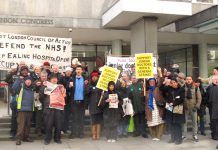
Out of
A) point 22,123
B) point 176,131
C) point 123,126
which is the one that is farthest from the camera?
point 123,126

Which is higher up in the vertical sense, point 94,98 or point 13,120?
point 94,98

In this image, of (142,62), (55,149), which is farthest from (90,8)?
(55,149)

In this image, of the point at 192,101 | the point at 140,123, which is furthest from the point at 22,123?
the point at 192,101

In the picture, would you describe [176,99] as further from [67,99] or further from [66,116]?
[66,116]

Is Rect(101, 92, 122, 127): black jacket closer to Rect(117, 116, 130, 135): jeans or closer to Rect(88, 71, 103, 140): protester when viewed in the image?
Rect(88, 71, 103, 140): protester

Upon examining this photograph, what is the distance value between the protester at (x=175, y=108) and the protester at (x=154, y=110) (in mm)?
408

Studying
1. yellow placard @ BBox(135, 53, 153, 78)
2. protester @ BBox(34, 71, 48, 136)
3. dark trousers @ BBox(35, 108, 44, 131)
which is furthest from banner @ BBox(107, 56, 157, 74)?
dark trousers @ BBox(35, 108, 44, 131)

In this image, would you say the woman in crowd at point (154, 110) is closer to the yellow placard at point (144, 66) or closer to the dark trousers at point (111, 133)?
the yellow placard at point (144, 66)

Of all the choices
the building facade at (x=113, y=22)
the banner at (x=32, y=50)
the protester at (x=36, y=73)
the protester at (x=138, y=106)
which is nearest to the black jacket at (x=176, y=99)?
the protester at (x=138, y=106)

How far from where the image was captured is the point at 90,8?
17.8 meters

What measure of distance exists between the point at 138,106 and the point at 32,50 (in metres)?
3.64

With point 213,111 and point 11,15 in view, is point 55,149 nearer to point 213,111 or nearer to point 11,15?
point 213,111

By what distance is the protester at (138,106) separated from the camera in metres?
10.8

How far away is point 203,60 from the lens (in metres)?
23.5
